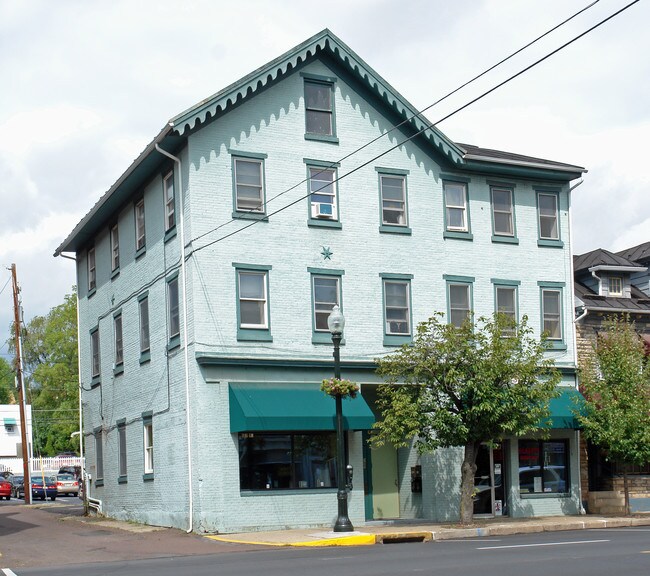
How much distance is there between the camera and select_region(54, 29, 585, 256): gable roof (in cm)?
2748

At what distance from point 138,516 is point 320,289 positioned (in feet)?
30.1

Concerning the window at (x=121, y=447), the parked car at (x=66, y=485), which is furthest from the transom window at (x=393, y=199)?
the parked car at (x=66, y=485)

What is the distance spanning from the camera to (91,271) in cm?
3803

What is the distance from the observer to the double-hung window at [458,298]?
31078mm

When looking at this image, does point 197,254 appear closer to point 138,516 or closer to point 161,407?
point 161,407

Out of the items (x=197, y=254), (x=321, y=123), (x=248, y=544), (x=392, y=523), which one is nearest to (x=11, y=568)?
(x=248, y=544)

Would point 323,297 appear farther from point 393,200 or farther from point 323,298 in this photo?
point 393,200

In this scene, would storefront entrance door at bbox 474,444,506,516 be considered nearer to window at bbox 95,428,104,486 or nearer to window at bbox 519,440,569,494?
window at bbox 519,440,569,494

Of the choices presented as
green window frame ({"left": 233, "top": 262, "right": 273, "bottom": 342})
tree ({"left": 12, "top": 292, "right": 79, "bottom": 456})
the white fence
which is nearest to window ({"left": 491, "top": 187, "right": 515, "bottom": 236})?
green window frame ({"left": 233, "top": 262, "right": 273, "bottom": 342})

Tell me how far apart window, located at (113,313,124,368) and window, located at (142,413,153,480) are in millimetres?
3401

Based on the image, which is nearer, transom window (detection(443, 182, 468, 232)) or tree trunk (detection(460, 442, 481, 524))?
tree trunk (detection(460, 442, 481, 524))

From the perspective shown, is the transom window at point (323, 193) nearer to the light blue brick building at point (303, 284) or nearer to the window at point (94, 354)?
the light blue brick building at point (303, 284)

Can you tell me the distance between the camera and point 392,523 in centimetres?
2864

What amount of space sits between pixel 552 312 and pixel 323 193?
882cm
